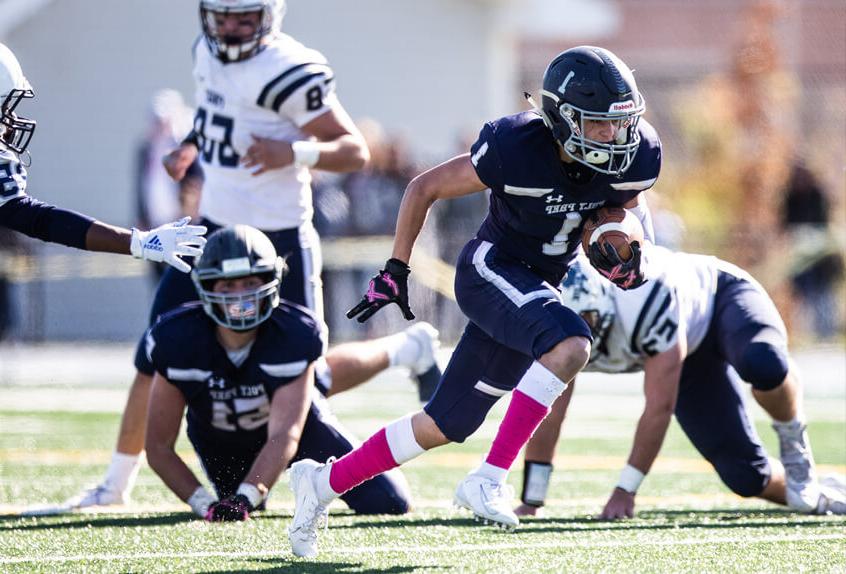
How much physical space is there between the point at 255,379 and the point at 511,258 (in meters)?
1.04

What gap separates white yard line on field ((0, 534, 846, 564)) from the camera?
13.9 feet

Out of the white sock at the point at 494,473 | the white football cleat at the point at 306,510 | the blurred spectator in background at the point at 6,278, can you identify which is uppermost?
the white sock at the point at 494,473

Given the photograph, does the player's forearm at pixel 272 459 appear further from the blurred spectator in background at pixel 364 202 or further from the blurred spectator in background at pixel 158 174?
the blurred spectator in background at pixel 364 202

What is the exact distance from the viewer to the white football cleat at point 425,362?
643 cm

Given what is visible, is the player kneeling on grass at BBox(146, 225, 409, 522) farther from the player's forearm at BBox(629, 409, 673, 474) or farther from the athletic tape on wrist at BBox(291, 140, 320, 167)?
the player's forearm at BBox(629, 409, 673, 474)

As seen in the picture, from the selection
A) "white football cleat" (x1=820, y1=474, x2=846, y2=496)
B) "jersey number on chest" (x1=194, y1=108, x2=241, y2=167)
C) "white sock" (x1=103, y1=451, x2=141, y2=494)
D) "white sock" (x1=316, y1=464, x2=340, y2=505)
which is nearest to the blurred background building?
"jersey number on chest" (x1=194, y1=108, x2=241, y2=167)

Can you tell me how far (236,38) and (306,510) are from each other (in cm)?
210

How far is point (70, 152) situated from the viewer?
16.2m

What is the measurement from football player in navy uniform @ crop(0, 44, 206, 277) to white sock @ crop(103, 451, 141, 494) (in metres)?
1.21

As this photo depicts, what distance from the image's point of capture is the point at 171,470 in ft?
16.9

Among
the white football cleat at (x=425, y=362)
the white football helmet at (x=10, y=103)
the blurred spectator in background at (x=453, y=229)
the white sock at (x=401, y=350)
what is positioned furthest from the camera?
the blurred spectator in background at (x=453, y=229)

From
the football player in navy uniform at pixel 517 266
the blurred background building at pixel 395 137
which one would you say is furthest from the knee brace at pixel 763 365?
the blurred background building at pixel 395 137

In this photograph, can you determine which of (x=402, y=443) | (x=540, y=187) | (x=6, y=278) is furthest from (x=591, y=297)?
(x=6, y=278)

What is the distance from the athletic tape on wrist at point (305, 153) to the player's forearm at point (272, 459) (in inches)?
44.2
